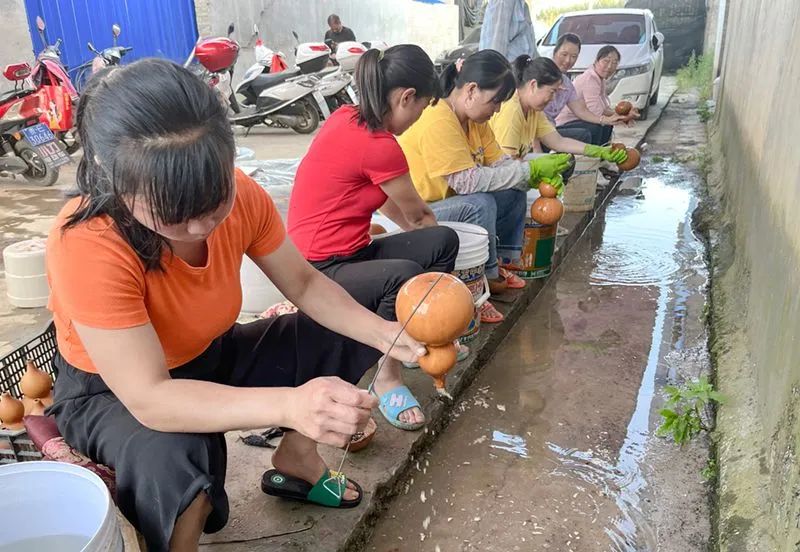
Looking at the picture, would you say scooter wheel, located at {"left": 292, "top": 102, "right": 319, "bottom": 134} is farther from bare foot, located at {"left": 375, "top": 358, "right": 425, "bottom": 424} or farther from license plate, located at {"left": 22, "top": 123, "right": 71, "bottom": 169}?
bare foot, located at {"left": 375, "top": 358, "right": 425, "bottom": 424}

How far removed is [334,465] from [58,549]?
1.06 m

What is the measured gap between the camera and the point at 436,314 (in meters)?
1.58

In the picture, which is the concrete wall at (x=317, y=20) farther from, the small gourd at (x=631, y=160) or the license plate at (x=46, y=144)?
the small gourd at (x=631, y=160)

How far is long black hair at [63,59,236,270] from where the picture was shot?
114cm

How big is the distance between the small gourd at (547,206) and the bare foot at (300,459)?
1.99 metres

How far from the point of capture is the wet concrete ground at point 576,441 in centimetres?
205

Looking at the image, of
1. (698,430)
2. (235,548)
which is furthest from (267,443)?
(698,430)

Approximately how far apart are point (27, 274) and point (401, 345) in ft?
7.73

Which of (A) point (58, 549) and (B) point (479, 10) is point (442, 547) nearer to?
(A) point (58, 549)

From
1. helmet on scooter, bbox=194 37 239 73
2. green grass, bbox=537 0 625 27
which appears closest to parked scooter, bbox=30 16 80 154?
helmet on scooter, bbox=194 37 239 73

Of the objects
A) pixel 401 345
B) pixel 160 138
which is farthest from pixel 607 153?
pixel 160 138

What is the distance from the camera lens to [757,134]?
146 inches

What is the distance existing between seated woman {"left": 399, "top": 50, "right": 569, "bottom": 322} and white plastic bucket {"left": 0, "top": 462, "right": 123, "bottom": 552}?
2.23m

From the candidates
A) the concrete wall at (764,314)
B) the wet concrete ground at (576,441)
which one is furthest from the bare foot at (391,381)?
the concrete wall at (764,314)
